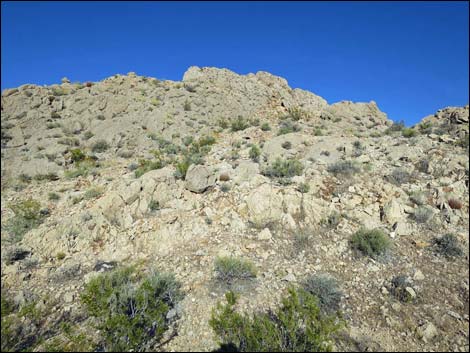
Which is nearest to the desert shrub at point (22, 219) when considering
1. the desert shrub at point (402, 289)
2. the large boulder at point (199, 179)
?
the large boulder at point (199, 179)

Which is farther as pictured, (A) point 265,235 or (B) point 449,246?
(A) point 265,235

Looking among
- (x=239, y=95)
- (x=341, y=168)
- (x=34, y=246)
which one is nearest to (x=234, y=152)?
(x=341, y=168)

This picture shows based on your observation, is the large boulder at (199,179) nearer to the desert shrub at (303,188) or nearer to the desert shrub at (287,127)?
the desert shrub at (303,188)

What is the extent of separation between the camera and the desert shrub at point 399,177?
27.7 ft

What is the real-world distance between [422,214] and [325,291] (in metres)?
4.16

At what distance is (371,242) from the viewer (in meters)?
6.49

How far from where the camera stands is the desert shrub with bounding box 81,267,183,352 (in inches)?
154

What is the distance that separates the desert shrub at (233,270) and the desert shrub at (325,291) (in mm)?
1286

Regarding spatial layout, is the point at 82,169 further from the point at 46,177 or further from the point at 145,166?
the point at 145,166

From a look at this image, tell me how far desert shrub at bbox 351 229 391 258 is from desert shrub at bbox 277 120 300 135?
774 centimetres

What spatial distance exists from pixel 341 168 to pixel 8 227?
35.5ft

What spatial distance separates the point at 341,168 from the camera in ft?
29.9

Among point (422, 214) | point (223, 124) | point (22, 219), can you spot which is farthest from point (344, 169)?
point (22, 219)

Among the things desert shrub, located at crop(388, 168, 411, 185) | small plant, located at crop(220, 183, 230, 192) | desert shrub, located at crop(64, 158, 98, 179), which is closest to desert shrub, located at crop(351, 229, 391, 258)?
desert shrub, located at crop(388, 168, 411, 185)
